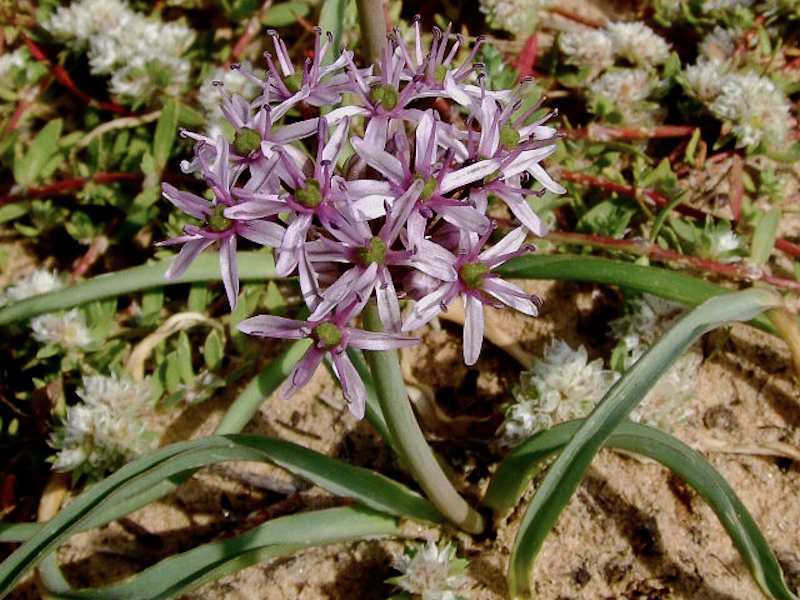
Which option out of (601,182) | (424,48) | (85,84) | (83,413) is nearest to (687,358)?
(601,182)

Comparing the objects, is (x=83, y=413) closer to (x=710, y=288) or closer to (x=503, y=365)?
(x=503, y=365)

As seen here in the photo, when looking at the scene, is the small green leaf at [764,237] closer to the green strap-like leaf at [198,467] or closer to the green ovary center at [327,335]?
the green strap-like leaf at [198,467]

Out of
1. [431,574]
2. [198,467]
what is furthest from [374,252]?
[431,574]

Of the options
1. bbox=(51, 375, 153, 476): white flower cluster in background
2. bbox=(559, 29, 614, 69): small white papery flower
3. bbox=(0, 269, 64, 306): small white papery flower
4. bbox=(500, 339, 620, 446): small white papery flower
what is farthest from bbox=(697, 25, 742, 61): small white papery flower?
bbox=(0, 269, 64, 306): small white papery flower

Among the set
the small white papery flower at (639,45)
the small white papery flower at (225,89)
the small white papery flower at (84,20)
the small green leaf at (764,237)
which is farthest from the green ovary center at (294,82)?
the small white papery flower at (84,20)

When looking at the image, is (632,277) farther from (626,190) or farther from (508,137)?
(626,190)
